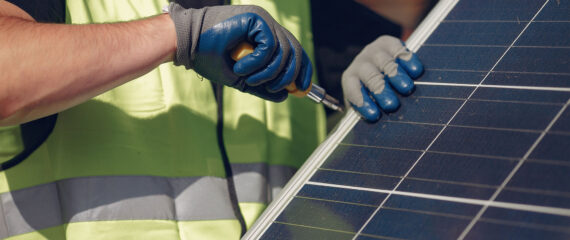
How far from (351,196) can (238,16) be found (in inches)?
26.0

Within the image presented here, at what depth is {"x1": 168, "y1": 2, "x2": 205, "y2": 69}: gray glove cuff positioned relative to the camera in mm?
1849

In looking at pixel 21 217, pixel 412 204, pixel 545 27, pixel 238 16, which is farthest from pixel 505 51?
pixel 21 217

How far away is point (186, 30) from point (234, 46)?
0.16 meters

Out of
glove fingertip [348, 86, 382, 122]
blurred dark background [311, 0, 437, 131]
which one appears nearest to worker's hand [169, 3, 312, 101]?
glove fingertip [348, 86, 382, 122]

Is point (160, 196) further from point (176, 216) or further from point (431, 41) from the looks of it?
point (431, 41)

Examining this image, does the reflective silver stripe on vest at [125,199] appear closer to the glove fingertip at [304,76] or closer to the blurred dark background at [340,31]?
the glove fingertip at [304,76]

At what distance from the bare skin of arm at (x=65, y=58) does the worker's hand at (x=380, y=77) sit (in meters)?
0.67

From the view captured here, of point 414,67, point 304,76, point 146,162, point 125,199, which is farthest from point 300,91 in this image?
point 125,199

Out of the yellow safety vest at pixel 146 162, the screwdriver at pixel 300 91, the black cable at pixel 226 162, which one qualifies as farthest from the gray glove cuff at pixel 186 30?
the black cable at pixel 226 162

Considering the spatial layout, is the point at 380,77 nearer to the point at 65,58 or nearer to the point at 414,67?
the point at 414,67

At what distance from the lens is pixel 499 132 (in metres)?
1.60

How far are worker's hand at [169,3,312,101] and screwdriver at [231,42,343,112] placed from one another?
19 millimetres

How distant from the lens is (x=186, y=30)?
1.85 meters

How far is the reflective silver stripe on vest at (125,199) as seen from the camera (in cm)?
192
